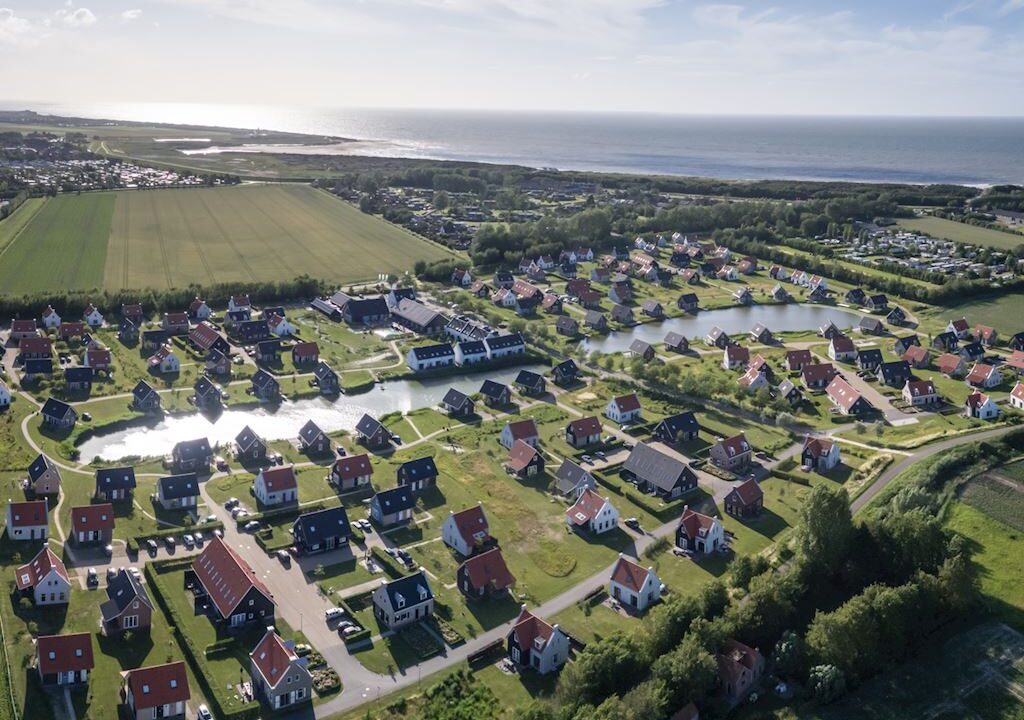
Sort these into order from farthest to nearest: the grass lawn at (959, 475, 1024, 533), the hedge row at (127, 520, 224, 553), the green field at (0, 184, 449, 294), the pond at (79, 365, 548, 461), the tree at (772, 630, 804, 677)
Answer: the green field at (0, 184, 449, 294), the pond at (79, 365, 548, 461), the grass lawn at (959, 475, 1024, 533), the hedge row at (127, 520, 224, 553), the tree at (772, 630, 804, 677)

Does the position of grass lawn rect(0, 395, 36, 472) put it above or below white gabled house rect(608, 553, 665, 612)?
above

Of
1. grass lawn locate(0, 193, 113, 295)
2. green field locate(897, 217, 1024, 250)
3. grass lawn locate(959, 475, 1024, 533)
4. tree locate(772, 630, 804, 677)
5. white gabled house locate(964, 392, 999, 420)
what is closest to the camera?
tree locate(772, 630, 804, 677)

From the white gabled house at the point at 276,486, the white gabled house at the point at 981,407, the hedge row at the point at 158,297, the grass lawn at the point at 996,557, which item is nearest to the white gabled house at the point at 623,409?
the grass lawn at the point at 996,557

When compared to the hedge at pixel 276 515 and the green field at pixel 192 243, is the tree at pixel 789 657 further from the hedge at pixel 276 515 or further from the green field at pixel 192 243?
the green field at pixel 192 243

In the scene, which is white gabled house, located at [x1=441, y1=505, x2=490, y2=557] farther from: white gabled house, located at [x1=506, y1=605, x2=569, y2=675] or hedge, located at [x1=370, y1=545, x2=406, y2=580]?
white gabled house, located at [x1=506, y1=605, x2=569, y2=675]

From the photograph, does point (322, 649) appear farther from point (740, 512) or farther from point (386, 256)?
point (386, 256)

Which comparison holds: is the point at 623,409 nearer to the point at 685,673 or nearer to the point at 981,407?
the point at 981,407

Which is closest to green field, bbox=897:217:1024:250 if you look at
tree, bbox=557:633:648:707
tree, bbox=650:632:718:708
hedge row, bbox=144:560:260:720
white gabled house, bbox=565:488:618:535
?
white gabled house, bbox=565:488:618:535
